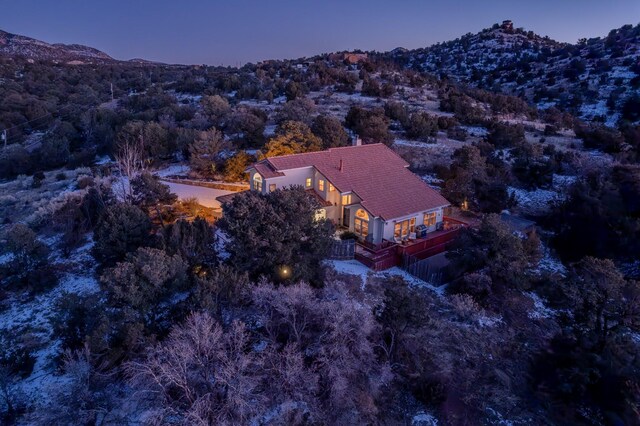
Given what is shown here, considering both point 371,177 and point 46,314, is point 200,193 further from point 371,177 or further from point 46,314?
point 46,314

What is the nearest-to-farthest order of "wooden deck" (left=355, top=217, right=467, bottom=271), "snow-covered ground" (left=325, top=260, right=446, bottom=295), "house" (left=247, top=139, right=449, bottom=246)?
"snow-covered ground" (left=325, top=260, right=446, bottom=295), "wooden deck" (left=355, top=217, right=467, bottom=271), "house" (left=247, top=139, right=449, bottom=246)

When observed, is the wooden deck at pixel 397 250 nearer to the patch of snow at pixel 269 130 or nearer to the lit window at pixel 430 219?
the lit window at pixel 430 219

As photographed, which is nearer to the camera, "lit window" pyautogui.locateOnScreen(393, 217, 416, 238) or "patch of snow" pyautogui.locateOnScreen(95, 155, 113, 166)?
"lit window" pyautogui.locateOnScreen(393, 217, 416, 238)

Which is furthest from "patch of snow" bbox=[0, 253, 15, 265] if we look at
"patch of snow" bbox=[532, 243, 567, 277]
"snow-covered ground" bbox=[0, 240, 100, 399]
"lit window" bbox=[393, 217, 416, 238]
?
"patch of snow" bbox=[532, 243, 567, 277]

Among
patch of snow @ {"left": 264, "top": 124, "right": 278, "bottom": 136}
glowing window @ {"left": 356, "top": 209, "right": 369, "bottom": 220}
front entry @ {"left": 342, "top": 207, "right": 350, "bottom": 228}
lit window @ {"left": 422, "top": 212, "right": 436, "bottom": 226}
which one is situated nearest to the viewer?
glowing window @ {"left": 356, "top": 209, "right": 369, "bottom": 220}

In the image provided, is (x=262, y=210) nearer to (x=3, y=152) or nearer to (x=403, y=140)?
(x=403, y=140)

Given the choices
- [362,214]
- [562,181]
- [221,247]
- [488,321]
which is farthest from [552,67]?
[221,247]

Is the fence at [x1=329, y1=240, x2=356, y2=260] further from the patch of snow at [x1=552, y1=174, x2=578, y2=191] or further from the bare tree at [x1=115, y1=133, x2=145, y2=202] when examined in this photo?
the patch of snow at [x1=552, y1=174, x2=578, y2=191]
